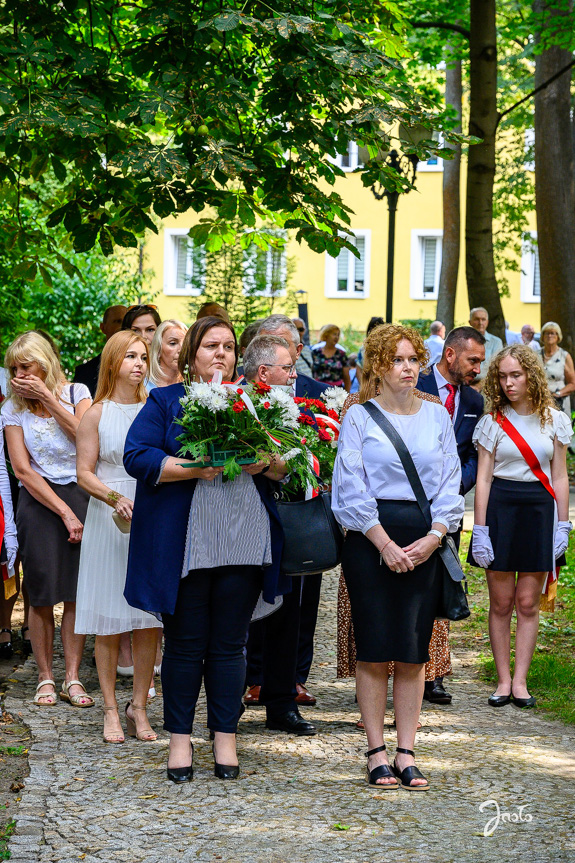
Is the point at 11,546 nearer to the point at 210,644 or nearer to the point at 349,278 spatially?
the point at 210,644

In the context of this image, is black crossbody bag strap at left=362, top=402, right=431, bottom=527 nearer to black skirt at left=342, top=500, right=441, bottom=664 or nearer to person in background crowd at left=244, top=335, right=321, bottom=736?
black skirt at left=342, top=500, right=441, bottom=664

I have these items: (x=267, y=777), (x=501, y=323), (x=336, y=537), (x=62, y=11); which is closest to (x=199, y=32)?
(x=62, y=11)

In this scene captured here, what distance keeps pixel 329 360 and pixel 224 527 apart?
10.7 meters

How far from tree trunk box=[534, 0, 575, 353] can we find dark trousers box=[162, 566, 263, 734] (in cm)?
1362

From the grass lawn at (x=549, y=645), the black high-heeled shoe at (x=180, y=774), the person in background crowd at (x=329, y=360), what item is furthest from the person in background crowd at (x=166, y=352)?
the person in background crowd at (x=329, y=360)

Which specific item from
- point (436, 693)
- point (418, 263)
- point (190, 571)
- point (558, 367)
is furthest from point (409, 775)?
point (418, 263)

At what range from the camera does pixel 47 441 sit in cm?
653

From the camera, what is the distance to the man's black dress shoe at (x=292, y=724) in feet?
18.9

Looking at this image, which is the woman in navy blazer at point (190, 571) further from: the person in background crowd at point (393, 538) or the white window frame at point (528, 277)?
the white window frame at point (528, 277)

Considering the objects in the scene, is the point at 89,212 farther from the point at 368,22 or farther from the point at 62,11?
the point at 368,22

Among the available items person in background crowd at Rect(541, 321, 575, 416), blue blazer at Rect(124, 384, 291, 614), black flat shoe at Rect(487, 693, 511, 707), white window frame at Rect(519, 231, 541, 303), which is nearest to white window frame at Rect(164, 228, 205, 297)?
white window frame at Rect(519, 231, 541, 303)

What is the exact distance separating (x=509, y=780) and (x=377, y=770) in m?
0.62

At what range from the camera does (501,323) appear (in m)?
13.1

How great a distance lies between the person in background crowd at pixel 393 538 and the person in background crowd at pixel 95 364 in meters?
3.38
